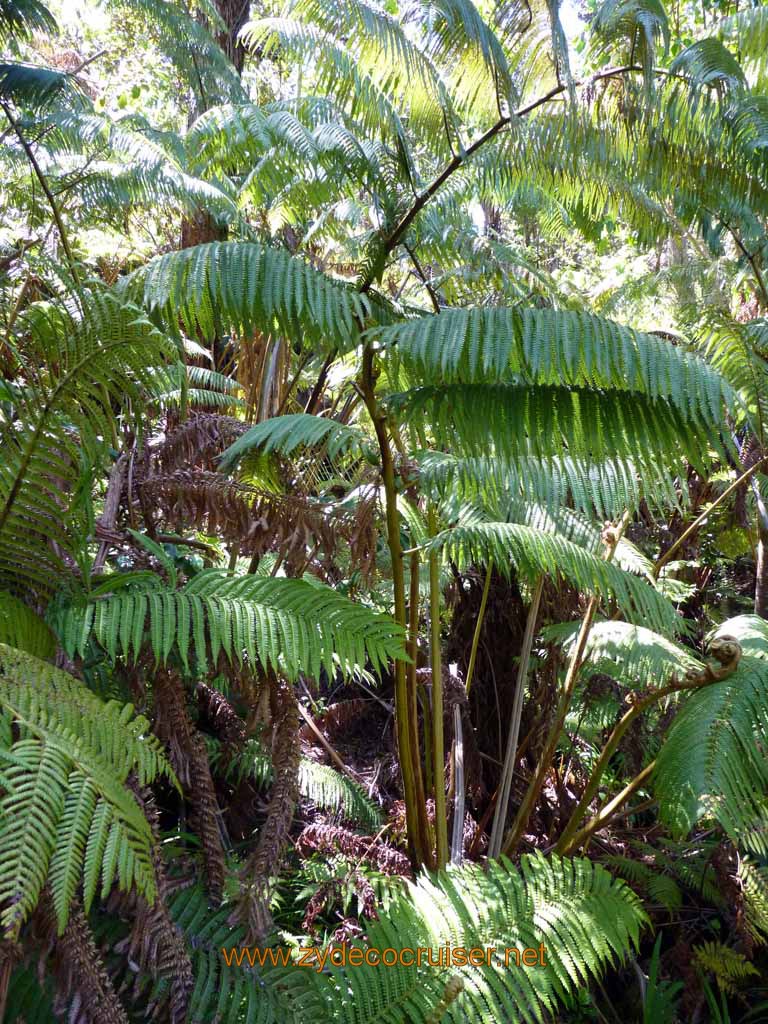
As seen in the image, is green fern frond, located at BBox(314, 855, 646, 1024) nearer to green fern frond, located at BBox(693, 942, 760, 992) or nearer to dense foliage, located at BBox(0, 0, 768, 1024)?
dense foliage, located at BBox(0, 0, 768, 1024)

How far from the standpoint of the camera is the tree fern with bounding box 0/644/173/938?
0.71 m

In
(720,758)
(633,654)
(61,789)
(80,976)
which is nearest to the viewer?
(61,789)

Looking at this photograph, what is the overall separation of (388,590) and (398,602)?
1.01 meters

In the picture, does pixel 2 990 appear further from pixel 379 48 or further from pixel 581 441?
pixel 379 48

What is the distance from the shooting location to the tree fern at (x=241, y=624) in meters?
1.11

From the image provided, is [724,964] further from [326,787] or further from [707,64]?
[707,64]

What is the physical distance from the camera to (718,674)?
166 centimetres

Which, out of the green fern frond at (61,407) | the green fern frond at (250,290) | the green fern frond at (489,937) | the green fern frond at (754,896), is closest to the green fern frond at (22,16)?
the green fern frond at (250,290)

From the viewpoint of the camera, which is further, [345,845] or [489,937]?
[345,845]

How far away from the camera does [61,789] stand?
83 centimetres

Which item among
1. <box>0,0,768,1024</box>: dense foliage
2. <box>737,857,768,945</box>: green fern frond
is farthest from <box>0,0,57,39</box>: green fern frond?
<box>737,857,768,945</box>: green fern frond

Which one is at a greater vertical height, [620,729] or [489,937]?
[620,729]

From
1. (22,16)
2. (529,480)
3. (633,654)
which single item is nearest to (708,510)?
(633,654)

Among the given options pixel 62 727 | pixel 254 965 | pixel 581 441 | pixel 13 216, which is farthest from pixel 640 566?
pixel 13 216
